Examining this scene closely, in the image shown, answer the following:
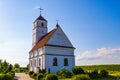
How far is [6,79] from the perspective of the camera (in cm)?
2142

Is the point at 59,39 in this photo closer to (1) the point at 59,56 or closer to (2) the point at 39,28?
(1) the point at 59,56

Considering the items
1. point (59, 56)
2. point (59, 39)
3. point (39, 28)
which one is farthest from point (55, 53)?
point (39, 28)

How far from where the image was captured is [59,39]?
4000 centimetres

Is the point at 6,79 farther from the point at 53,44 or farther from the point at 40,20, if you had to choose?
the point at 40,20

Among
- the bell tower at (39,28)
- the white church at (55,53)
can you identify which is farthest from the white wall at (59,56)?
the bell tower at (39,28)

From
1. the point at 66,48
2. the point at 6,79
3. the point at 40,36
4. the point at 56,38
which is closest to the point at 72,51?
the point at 66,48

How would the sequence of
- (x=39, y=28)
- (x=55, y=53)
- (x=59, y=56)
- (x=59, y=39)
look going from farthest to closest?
(x=39, y=28), (x=59, y=39), (x=59, y=56), (x=55, y=53)

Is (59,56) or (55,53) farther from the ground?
(55,53)

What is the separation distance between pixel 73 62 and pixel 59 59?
3.52 metres

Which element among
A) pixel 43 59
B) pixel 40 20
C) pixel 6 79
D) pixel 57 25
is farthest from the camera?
pixel 40 20

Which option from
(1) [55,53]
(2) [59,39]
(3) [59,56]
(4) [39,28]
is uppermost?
(4) [39,28]

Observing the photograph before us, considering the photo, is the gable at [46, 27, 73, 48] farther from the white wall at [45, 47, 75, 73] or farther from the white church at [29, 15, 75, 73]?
the white wall at [45, 47, 75, 73]

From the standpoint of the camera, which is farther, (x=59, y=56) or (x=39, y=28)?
(x=39, y=28)

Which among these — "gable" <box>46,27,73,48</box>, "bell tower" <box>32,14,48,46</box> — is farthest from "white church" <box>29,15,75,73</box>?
"bell tower" <box>32,14,48,46</box>
